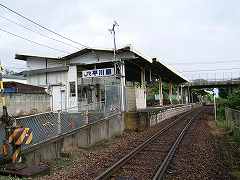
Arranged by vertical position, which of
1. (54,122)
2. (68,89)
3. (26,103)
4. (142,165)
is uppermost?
(68,89)

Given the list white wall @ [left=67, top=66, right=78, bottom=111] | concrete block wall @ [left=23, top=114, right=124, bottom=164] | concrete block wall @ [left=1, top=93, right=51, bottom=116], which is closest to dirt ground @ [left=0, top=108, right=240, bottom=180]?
concrete block wall @ [left=23, top=114, right=124, bottom=164]

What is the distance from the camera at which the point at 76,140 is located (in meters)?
14.1

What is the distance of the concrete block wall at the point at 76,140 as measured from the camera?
10.9 metres

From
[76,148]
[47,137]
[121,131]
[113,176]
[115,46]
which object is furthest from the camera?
[115,46]

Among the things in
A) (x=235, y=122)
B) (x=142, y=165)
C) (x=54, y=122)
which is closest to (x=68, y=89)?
(x=235, y=122)

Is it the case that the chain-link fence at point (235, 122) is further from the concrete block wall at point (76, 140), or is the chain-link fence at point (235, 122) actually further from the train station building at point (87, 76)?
the train station building at point (87, 76)

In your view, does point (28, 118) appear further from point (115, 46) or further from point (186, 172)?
point (115, 46)

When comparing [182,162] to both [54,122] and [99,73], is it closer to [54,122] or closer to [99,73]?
[54,122]

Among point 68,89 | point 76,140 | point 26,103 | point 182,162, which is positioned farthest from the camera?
point 68,89

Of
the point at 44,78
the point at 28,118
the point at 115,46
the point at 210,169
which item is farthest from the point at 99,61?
the point at 210,169

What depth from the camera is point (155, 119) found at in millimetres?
29484

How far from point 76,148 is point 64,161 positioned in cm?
225

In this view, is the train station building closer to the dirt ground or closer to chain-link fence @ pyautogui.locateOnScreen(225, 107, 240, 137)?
chain-link fence @ pyautogui.locateOnScreen(225, 107, 240, 137)

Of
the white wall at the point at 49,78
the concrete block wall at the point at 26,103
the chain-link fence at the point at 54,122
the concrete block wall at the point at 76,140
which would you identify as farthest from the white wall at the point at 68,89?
the chain-link fence at the point at 54,122
